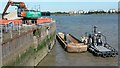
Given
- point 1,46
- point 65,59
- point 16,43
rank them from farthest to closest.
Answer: point 65,59
point 16,43
point 1,46

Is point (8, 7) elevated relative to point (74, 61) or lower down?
elevated

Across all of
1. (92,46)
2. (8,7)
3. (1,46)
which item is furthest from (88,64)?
(8,7)

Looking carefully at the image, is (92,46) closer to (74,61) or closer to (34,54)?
(74,61)

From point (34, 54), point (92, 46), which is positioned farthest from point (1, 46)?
point (92, 46)

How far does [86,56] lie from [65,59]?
3382 mm

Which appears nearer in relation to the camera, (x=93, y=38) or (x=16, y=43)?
(x=16, y=43)

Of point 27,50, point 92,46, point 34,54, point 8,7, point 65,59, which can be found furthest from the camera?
point 8,7

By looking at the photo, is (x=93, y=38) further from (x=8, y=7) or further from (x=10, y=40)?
(x=10, y=40)

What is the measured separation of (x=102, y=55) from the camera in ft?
129

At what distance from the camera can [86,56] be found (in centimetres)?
4069

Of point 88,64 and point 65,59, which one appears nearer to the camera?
point 88,64

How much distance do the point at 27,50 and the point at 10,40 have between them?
5.89 m

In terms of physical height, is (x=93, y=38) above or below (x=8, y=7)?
below

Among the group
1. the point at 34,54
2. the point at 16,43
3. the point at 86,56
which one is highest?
the point at 16,43
